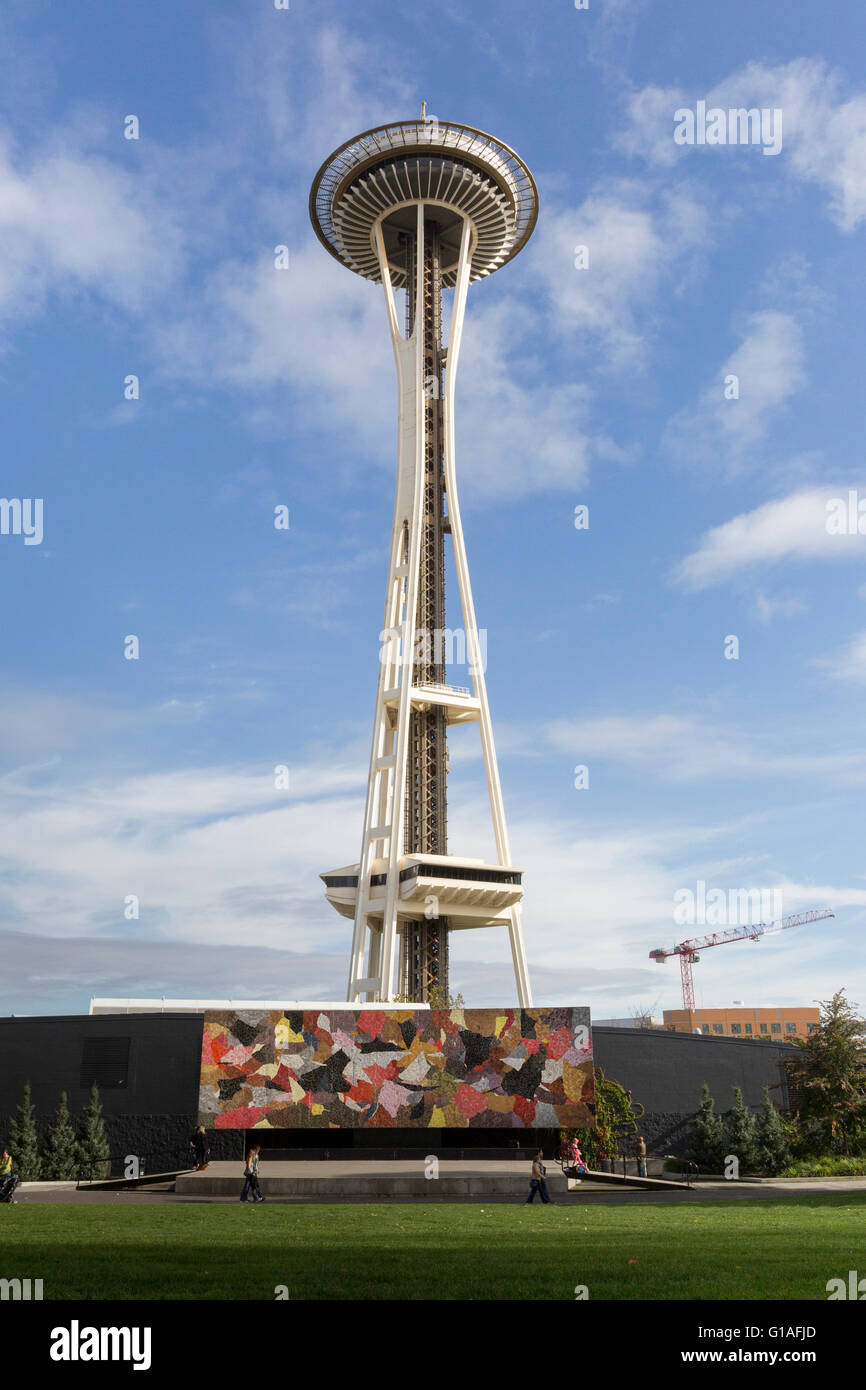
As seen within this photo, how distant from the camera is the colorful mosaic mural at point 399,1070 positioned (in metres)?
32.5

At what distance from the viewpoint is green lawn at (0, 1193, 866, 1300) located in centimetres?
1097

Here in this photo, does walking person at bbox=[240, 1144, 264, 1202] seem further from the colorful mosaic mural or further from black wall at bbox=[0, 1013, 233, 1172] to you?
black wall at bbox=[0, 1013, 233, 1172]

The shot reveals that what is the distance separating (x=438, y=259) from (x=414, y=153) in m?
6.99

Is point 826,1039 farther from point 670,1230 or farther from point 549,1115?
point 670,1230

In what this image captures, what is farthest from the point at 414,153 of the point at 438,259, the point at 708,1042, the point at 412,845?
the point at 708,1042

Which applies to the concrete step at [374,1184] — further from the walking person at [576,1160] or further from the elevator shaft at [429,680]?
the elevator shaft at [429,680]

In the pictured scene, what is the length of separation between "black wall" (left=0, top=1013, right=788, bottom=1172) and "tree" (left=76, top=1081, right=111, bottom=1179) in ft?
1.61

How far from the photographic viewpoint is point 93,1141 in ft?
115

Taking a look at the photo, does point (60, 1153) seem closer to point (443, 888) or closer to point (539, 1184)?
point (539, 1184)

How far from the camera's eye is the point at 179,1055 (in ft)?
122

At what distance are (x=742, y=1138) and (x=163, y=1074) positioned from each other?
18.8 meters

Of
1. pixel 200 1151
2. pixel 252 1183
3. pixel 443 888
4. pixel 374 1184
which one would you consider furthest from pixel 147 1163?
pixel 443 888

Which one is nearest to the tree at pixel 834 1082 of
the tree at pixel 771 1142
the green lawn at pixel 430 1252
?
the tree at pixel 771 1142

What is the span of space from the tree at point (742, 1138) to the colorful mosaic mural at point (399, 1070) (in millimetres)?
5250
